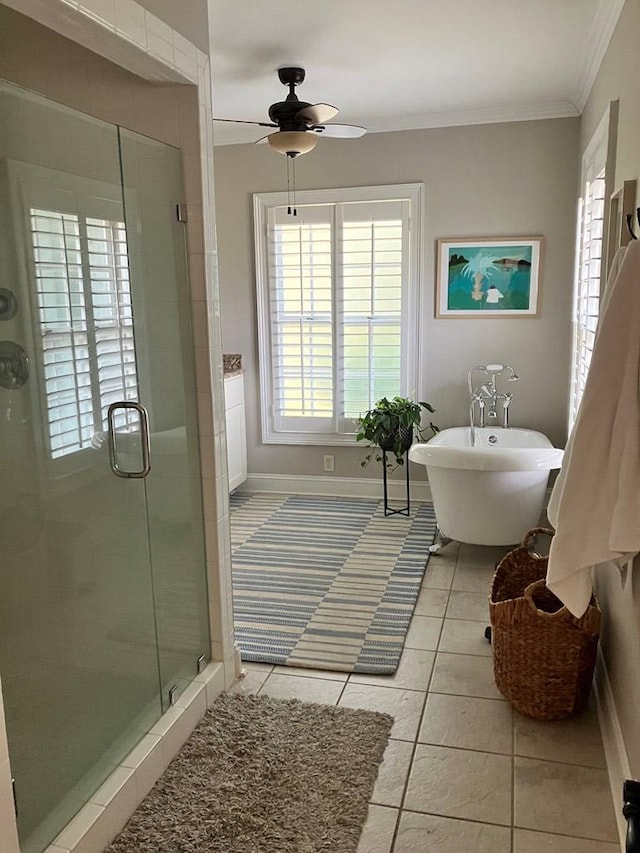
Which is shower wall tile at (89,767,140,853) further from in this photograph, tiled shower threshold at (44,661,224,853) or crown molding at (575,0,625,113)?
crown molding at (575,0,625,113)

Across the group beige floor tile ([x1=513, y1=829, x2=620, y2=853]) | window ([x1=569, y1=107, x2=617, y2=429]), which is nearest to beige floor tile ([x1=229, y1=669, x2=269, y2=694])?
beige floor tile ([x1=513, y1=829, x2=620, y2=853])

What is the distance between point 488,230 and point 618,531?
331 centimetres

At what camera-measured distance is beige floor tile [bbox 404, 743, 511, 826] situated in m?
2.08

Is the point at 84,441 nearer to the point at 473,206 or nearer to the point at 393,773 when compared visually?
the point at 393,773

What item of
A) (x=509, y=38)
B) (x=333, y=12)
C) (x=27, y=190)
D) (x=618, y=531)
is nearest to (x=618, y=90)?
(x=509, y=38)

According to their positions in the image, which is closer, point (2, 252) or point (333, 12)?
point (2, 252)

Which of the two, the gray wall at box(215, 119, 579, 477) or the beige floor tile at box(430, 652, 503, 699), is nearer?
the beige floor tile at box(430, 652, 503, 699)

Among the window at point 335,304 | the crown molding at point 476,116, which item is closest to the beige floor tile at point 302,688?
the window at point 335,304

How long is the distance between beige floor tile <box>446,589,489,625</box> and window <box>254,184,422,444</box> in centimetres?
179

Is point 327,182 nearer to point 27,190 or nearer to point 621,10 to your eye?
point 621,10

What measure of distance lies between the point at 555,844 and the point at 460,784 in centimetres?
33

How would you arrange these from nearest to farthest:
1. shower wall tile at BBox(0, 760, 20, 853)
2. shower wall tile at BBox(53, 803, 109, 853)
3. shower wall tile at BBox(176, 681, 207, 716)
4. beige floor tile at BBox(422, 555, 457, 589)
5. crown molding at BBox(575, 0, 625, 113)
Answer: shower wall tile at BBox(0, 760, 20, 853) → shower wall tile at BBox(53, 803, 109, 853) → shower wall tile at BBox(176, 681, 207, 716) → crown molding at BBox(575, 0, 625, 113) → beige floor tile at BBox(422, 555, 457, 589)

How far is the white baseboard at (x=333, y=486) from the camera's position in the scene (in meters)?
5.12

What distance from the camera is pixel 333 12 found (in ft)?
9.48
